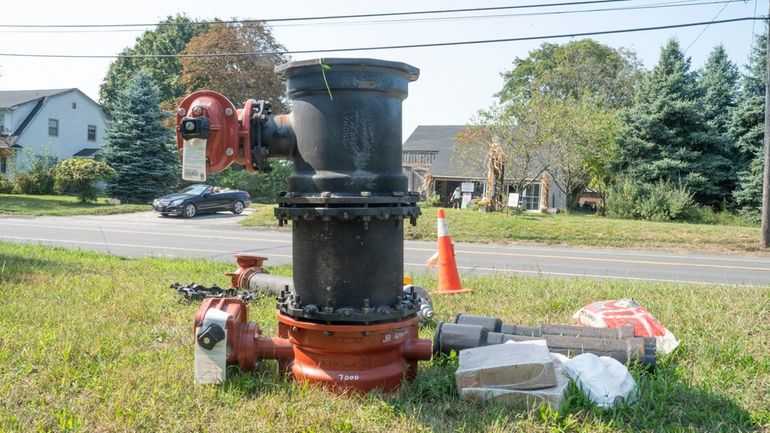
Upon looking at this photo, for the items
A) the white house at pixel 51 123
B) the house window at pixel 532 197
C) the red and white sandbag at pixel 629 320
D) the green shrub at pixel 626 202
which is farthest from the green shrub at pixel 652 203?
the white house at pixel 51 123

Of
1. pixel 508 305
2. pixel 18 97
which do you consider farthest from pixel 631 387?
pixel 18 97

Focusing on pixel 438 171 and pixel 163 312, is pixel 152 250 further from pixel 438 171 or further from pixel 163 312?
pixel 438 171

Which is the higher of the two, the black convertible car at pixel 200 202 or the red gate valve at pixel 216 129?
the red gate valve at pixel 216 129

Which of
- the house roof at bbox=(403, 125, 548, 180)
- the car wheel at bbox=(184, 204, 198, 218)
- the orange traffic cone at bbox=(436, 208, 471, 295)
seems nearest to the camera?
the orange traffic cone at bbox=(436, 208, 471, 295)

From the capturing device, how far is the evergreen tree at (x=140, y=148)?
107 feet

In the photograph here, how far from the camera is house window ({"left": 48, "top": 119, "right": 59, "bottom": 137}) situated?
45438 millimetres

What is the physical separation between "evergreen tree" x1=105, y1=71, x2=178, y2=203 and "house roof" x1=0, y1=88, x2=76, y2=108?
14.7 m

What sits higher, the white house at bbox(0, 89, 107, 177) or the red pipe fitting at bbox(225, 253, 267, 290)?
the white house at bbox(0, 89, 107, 177)

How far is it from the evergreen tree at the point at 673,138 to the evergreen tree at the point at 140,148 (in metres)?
23.9

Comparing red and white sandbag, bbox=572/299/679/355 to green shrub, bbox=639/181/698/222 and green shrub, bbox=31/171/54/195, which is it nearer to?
green shrub, bbox=639/181/698/222

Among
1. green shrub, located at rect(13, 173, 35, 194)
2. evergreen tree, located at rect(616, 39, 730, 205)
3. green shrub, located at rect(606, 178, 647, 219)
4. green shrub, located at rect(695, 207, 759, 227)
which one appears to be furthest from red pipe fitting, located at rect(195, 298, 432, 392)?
green shrub, located at rect(13, 173, 35, 194)

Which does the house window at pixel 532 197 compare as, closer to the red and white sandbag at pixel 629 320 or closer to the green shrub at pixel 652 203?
the green shrub at pixel 652 203

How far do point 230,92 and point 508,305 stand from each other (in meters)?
40.2

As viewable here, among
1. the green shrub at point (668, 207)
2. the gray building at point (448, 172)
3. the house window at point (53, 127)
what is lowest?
the green shrub at point (668, 207)
